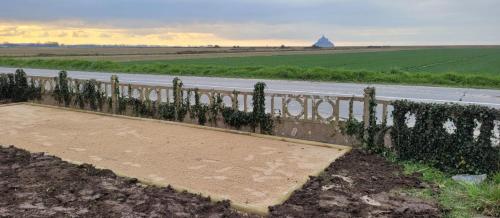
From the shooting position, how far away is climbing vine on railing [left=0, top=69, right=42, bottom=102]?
15258 mm

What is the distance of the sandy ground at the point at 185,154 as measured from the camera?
6383 mm

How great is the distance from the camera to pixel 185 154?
8.08 meters

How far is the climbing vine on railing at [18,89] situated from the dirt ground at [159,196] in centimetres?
853

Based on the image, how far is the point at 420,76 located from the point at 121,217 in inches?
906

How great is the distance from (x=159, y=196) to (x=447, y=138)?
4279mm

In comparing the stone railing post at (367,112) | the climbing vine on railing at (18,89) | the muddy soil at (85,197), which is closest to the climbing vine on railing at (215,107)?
the stone railing post at (367,112)

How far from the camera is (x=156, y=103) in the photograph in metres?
11.8

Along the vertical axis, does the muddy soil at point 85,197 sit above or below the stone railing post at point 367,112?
below

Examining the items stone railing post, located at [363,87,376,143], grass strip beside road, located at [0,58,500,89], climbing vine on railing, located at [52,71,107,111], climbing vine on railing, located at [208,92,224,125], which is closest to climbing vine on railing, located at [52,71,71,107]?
climbing vine on railing, located at [52,71,107,111]

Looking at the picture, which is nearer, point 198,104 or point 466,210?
point 466,210

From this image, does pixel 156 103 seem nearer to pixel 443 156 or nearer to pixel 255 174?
pixel 255 174

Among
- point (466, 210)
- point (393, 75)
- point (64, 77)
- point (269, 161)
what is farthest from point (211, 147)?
point (393, 75)

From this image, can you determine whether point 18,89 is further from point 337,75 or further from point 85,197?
point 337,75

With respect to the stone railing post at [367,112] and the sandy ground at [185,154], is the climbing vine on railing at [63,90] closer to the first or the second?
the sandy ground at [185,154]
